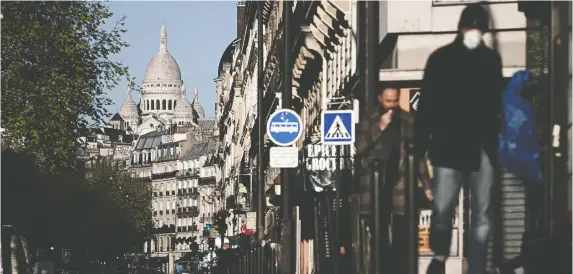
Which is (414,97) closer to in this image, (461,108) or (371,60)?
(371,60)

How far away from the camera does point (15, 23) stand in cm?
6116

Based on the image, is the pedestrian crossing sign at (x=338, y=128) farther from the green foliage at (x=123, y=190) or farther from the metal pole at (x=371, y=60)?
the green foliage at (x=123, y=190)

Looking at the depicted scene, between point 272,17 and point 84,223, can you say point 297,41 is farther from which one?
point 84,223

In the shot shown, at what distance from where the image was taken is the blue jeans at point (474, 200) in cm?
1827

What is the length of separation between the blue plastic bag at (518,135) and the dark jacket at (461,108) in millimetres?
145

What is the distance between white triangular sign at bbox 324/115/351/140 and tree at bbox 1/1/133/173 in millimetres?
35099

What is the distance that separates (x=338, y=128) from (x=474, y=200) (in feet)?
28.9

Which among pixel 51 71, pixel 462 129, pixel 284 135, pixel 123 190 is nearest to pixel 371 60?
pixel 462 129

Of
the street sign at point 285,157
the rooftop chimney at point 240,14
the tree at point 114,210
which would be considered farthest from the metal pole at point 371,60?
the rooftop chimney at point 240,14

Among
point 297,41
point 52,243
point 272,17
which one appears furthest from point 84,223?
point 297,41

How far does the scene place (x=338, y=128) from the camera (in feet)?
88.6

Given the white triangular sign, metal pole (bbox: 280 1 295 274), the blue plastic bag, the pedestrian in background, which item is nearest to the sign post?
metal pole (bbox: 280 1 295 274)

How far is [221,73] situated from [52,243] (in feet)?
298

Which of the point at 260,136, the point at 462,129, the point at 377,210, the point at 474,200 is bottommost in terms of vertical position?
the point at 377,210
